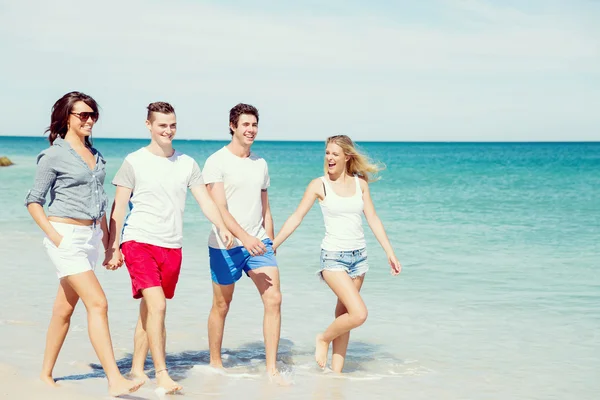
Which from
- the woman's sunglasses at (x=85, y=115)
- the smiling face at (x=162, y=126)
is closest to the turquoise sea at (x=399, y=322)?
the smiling face at (x=162, y=126)

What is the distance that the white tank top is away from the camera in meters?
5.88

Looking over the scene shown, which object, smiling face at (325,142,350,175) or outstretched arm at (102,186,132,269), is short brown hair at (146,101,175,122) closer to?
outstretched arm at (102,186,132,269)

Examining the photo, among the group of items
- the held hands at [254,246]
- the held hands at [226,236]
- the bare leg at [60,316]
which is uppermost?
the held hands at [226,236]

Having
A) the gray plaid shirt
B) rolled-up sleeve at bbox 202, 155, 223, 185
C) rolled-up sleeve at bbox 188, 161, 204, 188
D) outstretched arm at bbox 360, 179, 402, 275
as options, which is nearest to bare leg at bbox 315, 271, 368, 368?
outstretched arm at bbox 360, 179, 402, 275

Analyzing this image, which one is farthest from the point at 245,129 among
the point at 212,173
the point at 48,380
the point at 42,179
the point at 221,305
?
the point at 48,380

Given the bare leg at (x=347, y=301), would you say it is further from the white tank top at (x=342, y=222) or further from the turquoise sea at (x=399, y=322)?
the turquoise sea at (x=399, y=322)

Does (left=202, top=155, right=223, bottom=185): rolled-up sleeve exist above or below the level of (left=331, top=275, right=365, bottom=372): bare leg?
above

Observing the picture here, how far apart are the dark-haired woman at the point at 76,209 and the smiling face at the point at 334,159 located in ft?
5.89

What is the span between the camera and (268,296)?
18.7 ft

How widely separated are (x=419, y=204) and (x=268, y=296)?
18842mm

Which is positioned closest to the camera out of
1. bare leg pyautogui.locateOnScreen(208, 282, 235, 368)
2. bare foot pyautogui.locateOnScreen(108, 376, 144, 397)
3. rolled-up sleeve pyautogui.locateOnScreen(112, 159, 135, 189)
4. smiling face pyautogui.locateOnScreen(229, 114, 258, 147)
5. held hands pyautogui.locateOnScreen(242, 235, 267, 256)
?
bare foot pyautogui.locateOnScreen(108, 376, 144, 397)

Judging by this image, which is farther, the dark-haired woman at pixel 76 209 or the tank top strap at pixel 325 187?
the tank top strap at pixel 325 187

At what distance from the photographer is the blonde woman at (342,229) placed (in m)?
5.85

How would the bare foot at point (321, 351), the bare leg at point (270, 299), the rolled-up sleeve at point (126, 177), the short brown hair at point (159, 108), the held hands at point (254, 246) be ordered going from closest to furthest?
the rolled-up sleeve at point (126, 177), the short brown hair at point (159, 108), the held hands at point (254, 246), the bare leg at point (270, 299), the bare foot at point (321, 351)
